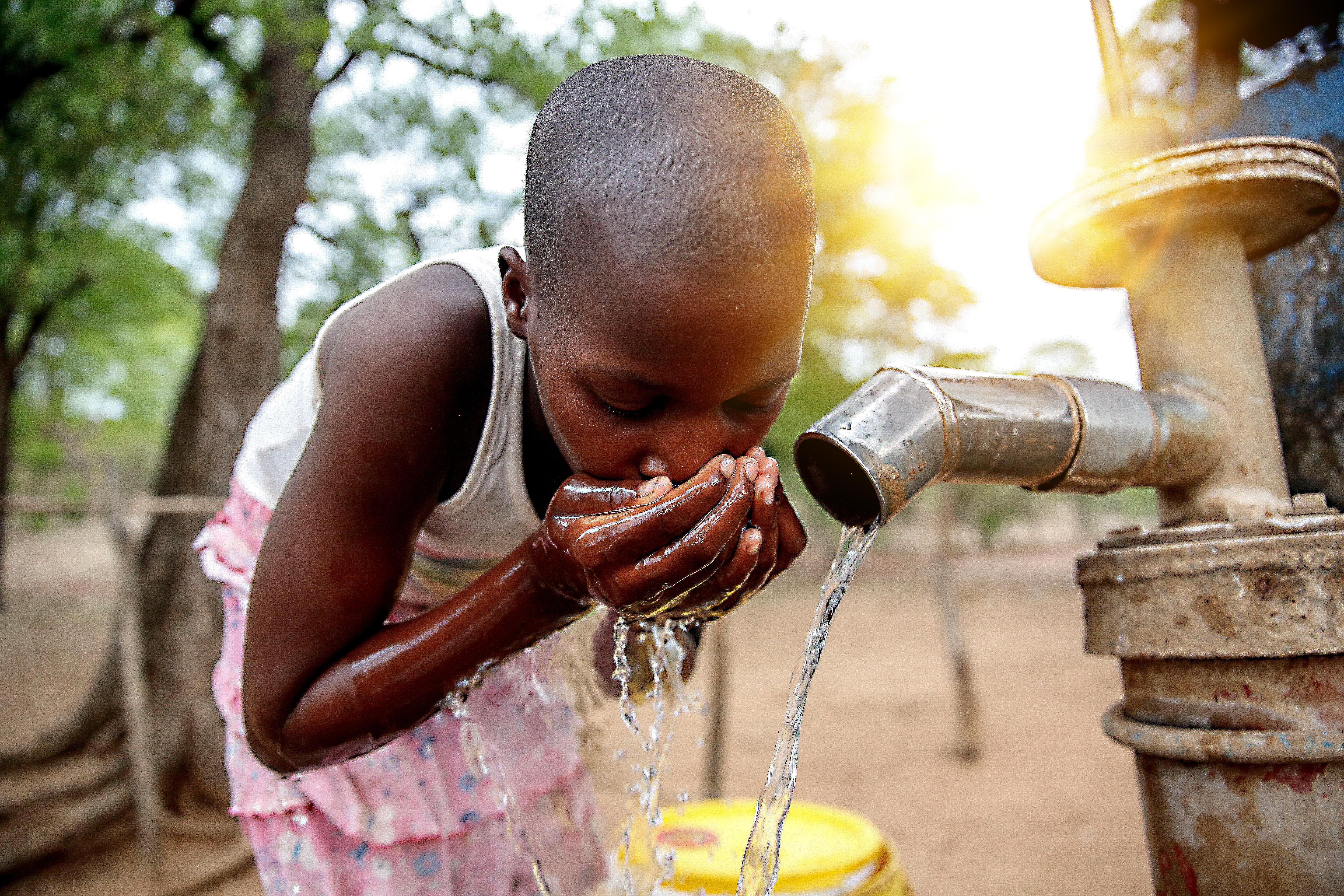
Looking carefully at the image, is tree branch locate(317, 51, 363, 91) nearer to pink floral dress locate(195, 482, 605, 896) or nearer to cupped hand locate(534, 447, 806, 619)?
pink floral dress locate(195, 482, 605, 896)

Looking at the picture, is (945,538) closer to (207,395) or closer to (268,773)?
(207,395)

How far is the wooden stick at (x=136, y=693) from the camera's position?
4359 mm

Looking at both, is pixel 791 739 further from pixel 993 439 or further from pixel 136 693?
pixel 136 693

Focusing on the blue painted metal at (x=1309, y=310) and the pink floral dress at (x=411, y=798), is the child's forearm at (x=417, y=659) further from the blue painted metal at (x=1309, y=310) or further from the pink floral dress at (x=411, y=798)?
the blue painted metal at (x=1309, y=310)

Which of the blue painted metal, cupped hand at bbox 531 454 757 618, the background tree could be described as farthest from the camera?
the background tree

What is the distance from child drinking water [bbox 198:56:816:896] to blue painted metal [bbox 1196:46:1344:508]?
1.16m

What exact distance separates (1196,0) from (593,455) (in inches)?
73.0

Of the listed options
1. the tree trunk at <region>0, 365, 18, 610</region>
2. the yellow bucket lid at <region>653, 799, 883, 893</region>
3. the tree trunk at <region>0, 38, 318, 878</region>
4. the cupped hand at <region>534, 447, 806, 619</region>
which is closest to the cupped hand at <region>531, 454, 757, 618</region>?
the cupped hand at <region>534, 447, 806, 619</region>

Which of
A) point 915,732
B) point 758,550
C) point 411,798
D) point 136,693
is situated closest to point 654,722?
point 411,798

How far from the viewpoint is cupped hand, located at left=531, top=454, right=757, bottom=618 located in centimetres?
84

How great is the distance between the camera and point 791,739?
127 cm

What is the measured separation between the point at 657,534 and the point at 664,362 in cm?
19

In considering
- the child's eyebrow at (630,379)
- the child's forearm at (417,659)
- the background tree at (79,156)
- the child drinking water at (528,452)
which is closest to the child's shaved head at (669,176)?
the child drinking water at (528,452)

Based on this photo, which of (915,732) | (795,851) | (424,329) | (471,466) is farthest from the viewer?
(915,732)
